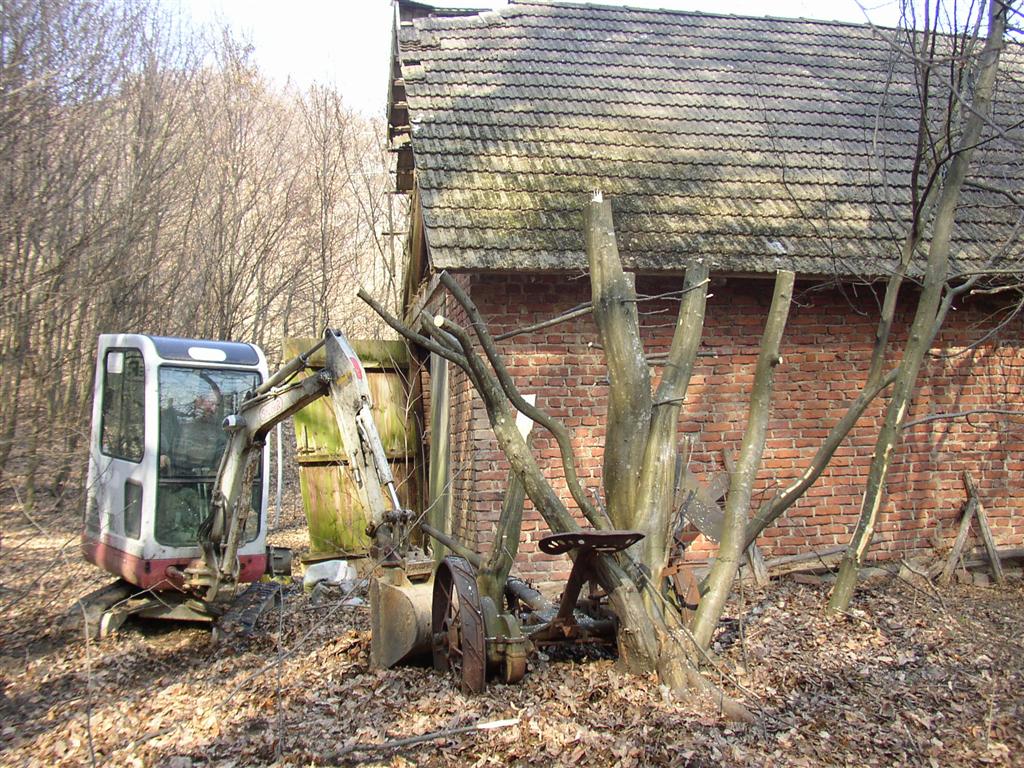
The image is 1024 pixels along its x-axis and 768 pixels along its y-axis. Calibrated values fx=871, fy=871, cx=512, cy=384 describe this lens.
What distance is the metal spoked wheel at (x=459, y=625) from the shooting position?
5281 millimetres

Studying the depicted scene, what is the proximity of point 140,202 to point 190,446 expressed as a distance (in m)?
8.10

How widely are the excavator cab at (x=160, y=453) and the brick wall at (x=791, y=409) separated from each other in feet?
7.40

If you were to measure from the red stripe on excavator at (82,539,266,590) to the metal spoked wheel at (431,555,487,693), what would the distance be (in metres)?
3.31

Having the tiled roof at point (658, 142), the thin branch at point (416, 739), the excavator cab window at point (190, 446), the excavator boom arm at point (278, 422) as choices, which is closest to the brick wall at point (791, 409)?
the tiled roof at point (658, 142)

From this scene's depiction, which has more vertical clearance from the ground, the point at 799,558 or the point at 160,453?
the point at 160,453

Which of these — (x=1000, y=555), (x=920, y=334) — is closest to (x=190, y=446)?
(x=920, y=334)

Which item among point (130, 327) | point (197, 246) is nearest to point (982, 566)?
point (130, 327)

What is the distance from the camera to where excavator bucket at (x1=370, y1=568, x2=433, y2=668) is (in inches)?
234

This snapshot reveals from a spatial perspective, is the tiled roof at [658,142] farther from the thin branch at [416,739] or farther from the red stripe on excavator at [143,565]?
the thin branch at [416,739]

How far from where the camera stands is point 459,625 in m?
5.53

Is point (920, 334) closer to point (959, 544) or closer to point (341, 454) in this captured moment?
point (959, 544)

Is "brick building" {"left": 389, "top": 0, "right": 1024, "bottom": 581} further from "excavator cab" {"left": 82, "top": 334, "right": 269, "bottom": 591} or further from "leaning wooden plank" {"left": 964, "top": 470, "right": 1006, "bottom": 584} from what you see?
"excavator cab" {"left": 82, "top": 334, "right": 269, "bottom": 591}

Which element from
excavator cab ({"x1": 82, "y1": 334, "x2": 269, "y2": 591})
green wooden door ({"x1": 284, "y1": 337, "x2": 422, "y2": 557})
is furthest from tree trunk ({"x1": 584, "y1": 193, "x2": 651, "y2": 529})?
green wooden door ({"x1": 284, "y1": 337, "x2": 422, "y2": 557})

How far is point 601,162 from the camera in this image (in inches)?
377
